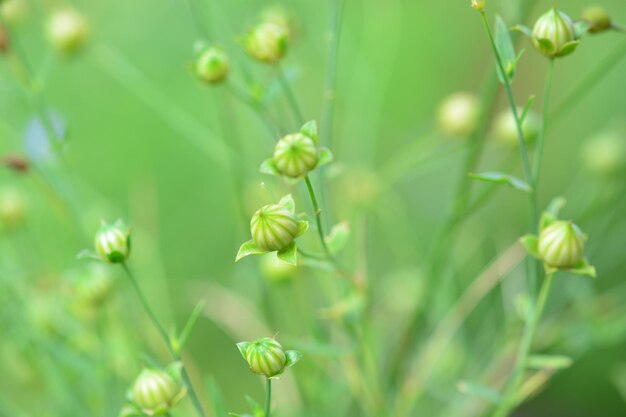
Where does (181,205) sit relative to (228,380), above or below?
above

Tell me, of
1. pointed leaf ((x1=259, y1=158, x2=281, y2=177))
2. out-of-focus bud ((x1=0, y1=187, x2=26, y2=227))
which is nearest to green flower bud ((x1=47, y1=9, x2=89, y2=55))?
out-of-focus bud ((x1=0, y1=187, x2=26, y2=227))

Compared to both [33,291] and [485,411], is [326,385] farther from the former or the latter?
[33,291]

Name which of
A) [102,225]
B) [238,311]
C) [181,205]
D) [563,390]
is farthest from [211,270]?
[102,225]

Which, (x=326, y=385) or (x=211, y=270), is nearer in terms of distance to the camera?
(x=326, y=385)

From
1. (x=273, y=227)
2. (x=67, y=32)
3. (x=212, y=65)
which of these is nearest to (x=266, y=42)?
(x=212, y=65)

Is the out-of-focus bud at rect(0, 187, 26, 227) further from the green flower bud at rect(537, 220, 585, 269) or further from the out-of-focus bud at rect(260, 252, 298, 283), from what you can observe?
the green flower bud at rect(537, 220, 585, 269)
